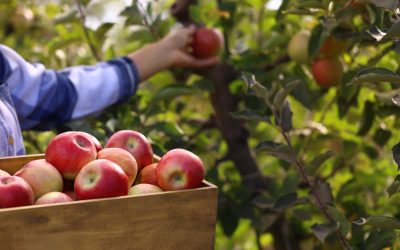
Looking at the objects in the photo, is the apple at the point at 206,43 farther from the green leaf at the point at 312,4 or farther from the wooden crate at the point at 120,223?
the wooden crate at the point at 120,223

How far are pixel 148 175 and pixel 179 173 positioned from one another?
10cm

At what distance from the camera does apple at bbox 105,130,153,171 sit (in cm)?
104

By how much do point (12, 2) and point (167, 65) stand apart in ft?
3.42

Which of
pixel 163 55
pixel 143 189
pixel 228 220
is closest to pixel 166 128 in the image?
pixel 163 55

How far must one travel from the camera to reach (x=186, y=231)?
3.00ft

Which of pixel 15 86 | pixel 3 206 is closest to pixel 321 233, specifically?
pixel 3 206

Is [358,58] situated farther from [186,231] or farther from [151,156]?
[186,231]

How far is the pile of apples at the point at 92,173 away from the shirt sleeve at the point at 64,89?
2.09ft

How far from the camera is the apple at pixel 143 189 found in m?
0.93

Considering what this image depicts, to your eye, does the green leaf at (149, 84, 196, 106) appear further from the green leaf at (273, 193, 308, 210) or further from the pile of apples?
the pile of apples

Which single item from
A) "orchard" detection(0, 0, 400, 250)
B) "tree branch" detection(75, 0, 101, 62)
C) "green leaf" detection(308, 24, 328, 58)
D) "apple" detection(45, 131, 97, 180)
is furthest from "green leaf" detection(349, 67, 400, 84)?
"tree branch" detection(75, 0, 101, 62)

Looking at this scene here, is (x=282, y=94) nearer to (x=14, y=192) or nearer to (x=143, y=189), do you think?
(x=143, y=189)

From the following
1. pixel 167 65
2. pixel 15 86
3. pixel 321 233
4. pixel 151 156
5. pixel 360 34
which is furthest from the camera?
pixel 167 65

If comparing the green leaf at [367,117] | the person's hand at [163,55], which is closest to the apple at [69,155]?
the person's hand at [163,55]
